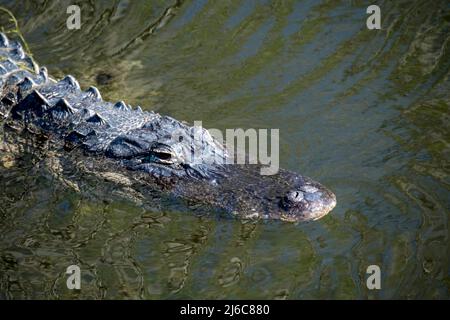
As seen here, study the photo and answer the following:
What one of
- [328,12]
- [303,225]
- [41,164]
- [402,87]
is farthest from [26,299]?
[328,12]

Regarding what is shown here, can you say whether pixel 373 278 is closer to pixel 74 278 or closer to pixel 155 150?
pixel 155 150

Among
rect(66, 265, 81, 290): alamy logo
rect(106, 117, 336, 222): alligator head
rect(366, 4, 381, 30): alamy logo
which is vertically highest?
rect(366, 4, 381, 30): alamy logo

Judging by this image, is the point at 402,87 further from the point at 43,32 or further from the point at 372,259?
the point at 43,32

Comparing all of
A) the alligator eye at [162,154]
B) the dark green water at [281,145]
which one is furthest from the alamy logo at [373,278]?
the alligator eye at [162,154]

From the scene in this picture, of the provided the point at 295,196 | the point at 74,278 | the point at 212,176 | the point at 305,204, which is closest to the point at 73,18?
the point at 212,176

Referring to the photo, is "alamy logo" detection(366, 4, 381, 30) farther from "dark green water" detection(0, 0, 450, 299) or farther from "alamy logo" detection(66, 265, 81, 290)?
"alamy logo" detection(66, 265, 81, 290)

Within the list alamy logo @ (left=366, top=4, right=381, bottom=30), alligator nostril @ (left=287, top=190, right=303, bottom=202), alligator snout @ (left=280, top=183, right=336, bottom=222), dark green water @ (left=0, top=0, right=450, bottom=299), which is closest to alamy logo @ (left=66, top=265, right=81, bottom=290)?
dark green water @ (left=0, top=0, right=450, bottom=299)

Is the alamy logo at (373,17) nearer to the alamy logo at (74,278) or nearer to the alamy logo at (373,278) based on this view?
the alamy logo at (373,278)
